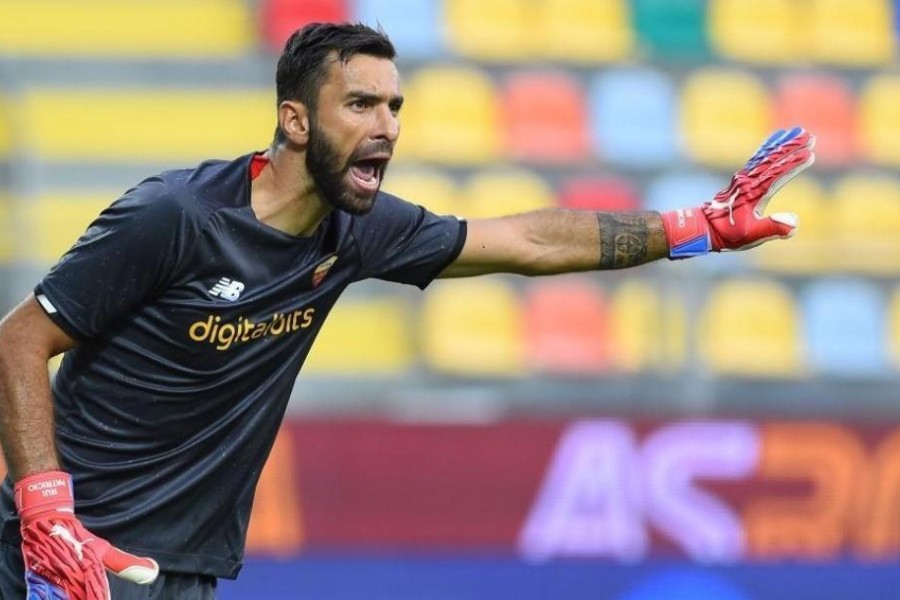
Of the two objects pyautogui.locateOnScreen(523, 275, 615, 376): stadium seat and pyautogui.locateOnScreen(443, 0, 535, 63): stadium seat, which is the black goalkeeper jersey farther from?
pyautogui.locateOnScreen(443, 0, 535, 63): stadium seat

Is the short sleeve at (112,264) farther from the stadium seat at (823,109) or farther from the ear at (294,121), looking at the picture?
the stadium seat at (823,109)

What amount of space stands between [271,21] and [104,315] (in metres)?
7.82

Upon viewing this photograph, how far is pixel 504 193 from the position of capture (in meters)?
10.6

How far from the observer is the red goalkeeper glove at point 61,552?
11.7 feet

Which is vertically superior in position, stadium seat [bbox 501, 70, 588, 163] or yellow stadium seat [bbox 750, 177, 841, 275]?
stadium seat [bbox 501, 70, 588, 163]

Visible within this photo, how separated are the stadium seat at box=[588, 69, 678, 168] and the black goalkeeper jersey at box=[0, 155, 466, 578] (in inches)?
297

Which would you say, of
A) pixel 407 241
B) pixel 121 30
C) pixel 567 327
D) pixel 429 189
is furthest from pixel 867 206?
pixel 407 241

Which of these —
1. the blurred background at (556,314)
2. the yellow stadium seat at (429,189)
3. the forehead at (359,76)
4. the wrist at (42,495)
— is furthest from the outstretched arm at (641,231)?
the yellow stadium seat at (429,189)

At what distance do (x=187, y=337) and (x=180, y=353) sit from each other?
0.14ft

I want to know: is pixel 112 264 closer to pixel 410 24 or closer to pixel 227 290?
pixel 227 290

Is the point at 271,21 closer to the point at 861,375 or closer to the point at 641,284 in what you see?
the point at 641,284

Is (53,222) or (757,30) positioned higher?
(757,30)

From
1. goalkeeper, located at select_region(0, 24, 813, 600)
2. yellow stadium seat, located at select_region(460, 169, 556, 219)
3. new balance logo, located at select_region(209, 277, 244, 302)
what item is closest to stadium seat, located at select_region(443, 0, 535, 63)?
yellow stadium seat, located at select_region(460, 169, 556, 219)

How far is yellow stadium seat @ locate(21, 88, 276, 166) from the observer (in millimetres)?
10547
